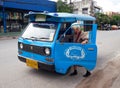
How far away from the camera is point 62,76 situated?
640cm

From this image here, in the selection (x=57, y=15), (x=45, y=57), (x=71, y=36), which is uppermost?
(x=57, y=15)

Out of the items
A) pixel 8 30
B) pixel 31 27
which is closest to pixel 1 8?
pixel 8 30

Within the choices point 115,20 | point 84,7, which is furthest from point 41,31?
point 115,20

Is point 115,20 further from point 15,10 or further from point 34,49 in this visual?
point 34,49

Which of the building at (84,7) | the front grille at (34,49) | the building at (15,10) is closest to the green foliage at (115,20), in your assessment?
the building at (84,7)

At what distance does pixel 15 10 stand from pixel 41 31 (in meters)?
23.5

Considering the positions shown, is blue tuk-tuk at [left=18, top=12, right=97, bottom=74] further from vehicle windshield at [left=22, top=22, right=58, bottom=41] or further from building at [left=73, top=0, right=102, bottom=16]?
building at [left=73, top=0, right=102, bottom=16]

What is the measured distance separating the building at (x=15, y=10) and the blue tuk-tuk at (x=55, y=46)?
19027mm

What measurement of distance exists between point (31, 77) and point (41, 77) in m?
0.29

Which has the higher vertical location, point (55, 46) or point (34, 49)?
point (55, 46)

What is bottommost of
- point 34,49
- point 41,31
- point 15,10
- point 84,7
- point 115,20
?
point 34,49

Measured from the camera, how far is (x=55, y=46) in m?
5.67

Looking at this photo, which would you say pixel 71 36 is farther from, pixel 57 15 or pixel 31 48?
pixel 31 48

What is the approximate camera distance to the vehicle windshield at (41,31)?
19.8 ft
